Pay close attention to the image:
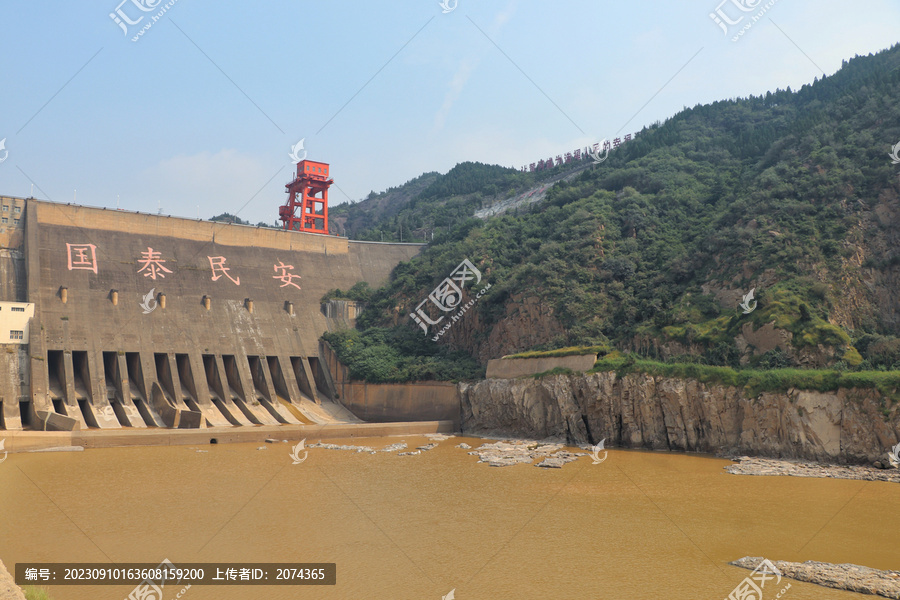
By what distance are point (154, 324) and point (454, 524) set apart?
88.2ft

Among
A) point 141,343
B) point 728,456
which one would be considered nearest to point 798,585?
point 728,456

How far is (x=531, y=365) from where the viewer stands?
33.9 meters

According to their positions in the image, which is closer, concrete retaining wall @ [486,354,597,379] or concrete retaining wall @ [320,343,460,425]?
concrete retaining wall @ [486,354,597,379]

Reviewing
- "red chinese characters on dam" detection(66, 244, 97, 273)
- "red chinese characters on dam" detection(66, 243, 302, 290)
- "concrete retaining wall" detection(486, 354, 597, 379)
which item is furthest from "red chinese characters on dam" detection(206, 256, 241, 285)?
"concrete retaining wall" detection(486, 354, 597, 379)

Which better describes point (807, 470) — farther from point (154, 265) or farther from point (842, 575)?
point (154, 265)

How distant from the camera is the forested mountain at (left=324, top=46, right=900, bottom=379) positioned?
29.7 m

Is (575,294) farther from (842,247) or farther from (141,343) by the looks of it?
(141,343)

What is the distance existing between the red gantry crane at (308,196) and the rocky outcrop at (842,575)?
43.4 m

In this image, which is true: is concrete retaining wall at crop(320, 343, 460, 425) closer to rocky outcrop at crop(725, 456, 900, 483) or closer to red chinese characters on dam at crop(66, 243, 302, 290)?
red chinese characters on dam at crop(66, 243, 302, 290)

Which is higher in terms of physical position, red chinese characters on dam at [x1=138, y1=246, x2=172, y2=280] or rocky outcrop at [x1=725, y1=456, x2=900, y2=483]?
red chinese characters on dam at [x1=138, y1=246, x2=172, y2=280]

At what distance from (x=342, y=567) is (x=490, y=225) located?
38414mm

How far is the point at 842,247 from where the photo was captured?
105 ft

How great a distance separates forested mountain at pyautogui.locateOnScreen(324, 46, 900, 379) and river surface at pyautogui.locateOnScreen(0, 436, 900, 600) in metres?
7.67

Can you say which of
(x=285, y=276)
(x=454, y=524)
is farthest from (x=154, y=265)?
(x=454, y=524)
